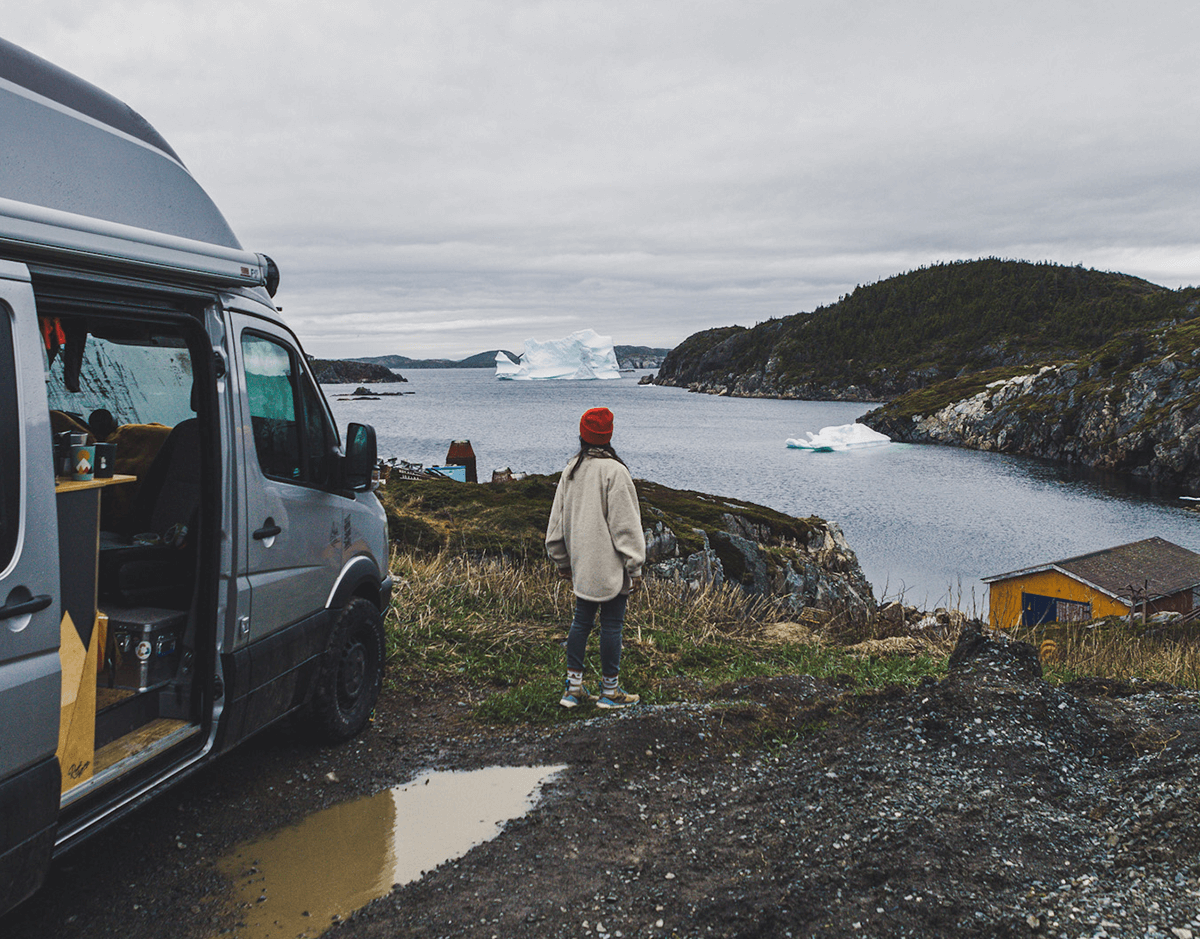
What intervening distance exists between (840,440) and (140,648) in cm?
8798

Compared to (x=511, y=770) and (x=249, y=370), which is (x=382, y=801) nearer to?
(x=511, y=770)

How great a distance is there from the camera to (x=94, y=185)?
3.49 meters

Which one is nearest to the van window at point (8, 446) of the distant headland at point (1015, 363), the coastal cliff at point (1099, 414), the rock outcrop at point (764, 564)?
the rock outcrop at point (764, 564)

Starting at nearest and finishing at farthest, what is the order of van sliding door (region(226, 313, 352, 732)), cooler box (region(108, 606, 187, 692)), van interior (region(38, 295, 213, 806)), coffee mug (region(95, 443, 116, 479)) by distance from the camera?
van interior (region(38, 295, 213, 806))
coffee mug (region(95, 443, 116, 479))
cooler box (region(108, 606, 187, 692))
van sliding door (region(226, 313, 352, 732))

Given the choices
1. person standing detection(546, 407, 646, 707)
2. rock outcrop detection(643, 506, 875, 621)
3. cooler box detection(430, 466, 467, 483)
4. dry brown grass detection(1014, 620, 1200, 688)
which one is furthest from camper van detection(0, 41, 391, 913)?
cooler box detection(430, 466, 467, 483)

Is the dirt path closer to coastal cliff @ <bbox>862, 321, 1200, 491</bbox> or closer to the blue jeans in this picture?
the blue jeans

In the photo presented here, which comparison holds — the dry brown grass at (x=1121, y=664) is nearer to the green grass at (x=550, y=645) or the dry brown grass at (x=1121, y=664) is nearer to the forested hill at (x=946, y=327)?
the green grass at (x=550, y=645)

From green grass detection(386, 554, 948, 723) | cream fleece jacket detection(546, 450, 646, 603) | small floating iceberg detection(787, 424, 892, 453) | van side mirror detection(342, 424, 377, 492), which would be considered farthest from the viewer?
small floating iceberg detection(787, 424, 892, 453)

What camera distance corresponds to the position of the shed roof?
1032 inches

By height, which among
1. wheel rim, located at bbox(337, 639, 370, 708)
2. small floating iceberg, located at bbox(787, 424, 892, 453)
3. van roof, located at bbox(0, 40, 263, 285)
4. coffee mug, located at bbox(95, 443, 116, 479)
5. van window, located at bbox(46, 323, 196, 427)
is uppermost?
van roof, located at bbox(0, 40, 263, 285)

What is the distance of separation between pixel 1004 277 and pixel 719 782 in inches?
7680

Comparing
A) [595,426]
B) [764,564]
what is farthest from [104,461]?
[764,564]

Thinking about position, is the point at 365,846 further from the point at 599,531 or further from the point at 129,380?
the point at 129,380

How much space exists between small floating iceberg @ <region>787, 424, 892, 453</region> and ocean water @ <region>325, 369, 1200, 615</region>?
Answer: 5.72 feet
